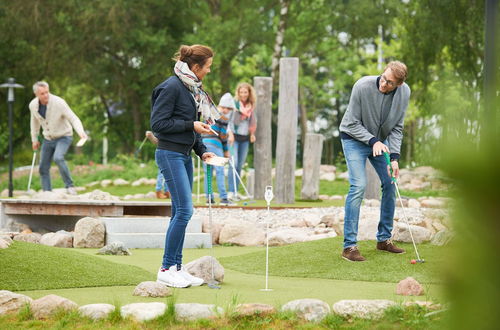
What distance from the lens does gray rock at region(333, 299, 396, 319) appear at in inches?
163

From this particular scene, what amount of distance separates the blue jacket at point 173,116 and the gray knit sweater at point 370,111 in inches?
60.4

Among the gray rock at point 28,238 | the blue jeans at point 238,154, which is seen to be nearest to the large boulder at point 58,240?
the gray rock at point 28,238

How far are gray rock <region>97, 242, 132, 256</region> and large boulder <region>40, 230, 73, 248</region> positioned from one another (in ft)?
2.78

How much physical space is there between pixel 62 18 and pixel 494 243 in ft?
81.2

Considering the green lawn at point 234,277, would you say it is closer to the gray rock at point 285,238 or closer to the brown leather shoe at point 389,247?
the brown leather shoe at point 389,247

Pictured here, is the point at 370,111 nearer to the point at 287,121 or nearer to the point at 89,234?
the point at 89,234

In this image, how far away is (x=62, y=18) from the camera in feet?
80.6

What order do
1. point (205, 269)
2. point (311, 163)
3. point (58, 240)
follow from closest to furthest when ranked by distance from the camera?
1. point (205, 269)
2. point (58, 240)
3. point (311, 163)

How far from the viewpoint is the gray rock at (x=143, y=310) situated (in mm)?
4082

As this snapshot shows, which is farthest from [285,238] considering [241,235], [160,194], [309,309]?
[160,194]

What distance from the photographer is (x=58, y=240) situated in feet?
27.0

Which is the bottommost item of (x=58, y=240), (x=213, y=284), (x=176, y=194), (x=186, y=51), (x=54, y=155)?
(x=58, y=240)

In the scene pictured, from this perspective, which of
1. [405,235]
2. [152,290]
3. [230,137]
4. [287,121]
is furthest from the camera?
[287,121]

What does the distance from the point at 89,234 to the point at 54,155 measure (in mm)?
3210
